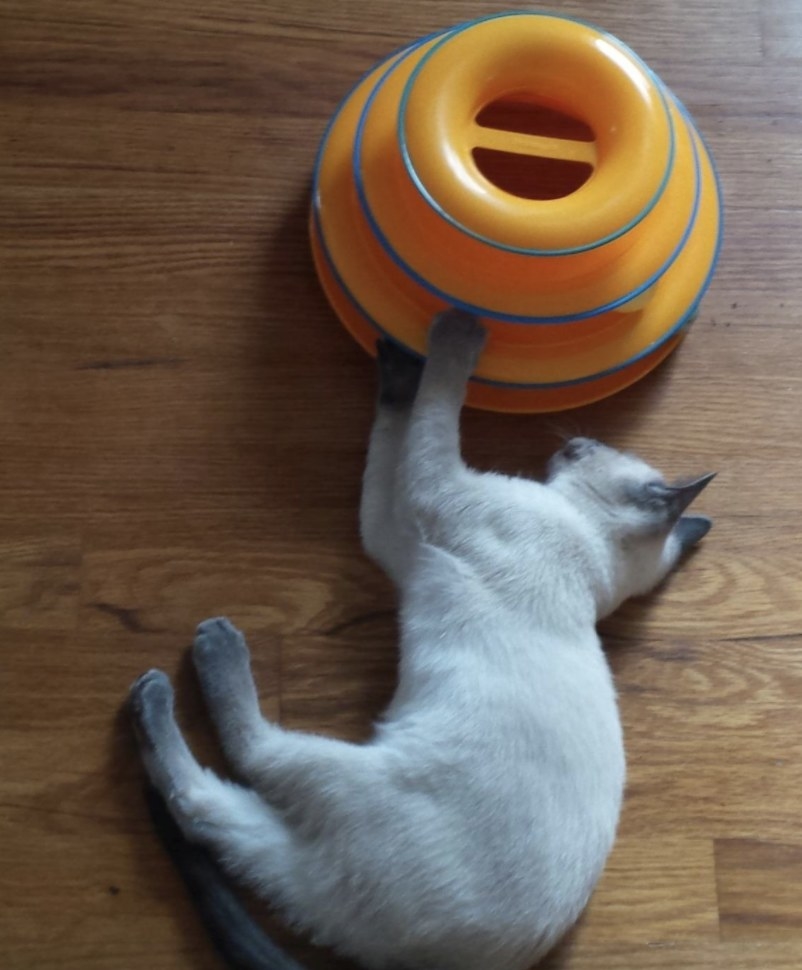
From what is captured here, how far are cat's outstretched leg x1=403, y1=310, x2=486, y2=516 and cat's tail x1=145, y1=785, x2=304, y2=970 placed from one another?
0.51 metres

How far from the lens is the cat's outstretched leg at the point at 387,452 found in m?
1.40

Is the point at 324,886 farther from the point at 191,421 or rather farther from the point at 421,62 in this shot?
the point at 421,62

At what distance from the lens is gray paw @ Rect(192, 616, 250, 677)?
4.49ft

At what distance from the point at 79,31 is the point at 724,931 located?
1.63m

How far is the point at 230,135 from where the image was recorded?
1583mm

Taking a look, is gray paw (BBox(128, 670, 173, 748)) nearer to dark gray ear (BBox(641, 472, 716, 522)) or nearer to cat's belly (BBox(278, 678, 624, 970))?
cat's belly (BBox(278, 678, 624, 970))

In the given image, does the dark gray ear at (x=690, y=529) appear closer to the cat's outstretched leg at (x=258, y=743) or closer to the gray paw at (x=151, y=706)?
the cat's outstretched leg at (x=258, y=743)

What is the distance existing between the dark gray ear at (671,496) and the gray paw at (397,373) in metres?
0.34

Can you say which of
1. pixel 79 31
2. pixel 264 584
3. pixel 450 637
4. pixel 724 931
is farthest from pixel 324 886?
pixel 79 31

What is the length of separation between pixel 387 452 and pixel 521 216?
365 millimetres

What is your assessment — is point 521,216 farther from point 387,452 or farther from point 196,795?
point 196,795

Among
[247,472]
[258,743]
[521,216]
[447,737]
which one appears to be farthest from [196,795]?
[521,216]

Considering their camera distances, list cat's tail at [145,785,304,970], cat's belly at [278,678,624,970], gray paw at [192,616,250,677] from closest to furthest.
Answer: cat's belly at [278,678,624,970], cat's tail at [145,785,304,970], gray paw at [192,616,250,677]

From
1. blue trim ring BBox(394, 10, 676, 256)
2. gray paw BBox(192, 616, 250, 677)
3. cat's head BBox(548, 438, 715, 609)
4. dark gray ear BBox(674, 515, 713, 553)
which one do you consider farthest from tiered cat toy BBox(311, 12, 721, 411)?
gray paw BBox(192, 616, 250, 677)
